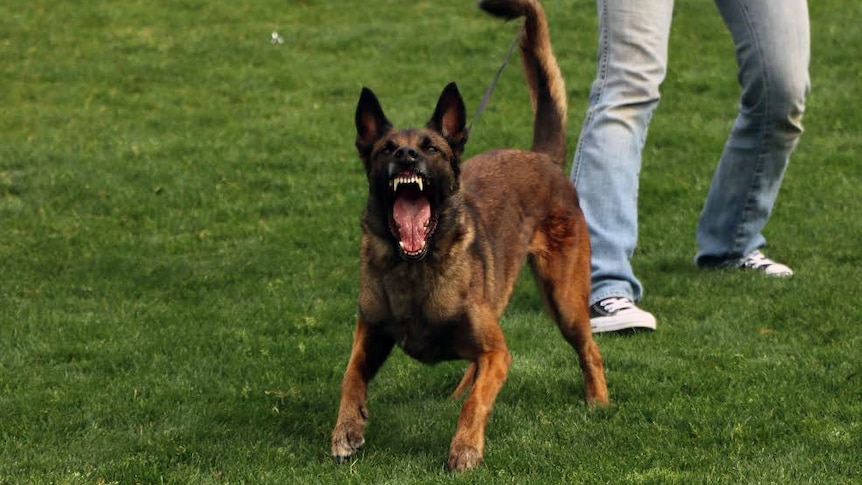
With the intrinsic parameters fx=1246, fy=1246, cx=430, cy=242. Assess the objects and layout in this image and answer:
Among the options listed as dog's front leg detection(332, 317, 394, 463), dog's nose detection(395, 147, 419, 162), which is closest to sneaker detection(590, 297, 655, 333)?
dog's front leg detection(332, 317, 394, 463)

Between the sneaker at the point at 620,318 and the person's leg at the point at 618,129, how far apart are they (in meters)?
0.10

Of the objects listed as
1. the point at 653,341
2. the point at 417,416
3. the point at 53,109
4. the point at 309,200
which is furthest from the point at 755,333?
the point at 53,109

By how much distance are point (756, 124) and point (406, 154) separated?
364 centimetres

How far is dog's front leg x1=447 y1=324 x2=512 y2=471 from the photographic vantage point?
477cm

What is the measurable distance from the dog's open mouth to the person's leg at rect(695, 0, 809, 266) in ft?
10.0

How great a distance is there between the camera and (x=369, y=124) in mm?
5129

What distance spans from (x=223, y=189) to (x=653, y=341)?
505 cm

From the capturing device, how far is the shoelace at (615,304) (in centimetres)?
696

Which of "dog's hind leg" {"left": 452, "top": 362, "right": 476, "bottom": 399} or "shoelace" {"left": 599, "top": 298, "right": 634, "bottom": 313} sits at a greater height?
"dog's hind leg" {"left": 452, "top": 362, "right": 476, "bottom": 399}

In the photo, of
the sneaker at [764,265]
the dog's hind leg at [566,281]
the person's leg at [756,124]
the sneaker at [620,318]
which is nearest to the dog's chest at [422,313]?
the dog's hind leg at [566,281]

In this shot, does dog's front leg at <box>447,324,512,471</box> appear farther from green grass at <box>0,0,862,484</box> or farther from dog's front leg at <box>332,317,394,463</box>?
dog's front leg at <box>332,317,394,463</box>

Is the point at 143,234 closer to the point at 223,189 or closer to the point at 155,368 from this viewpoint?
the point at 223,189

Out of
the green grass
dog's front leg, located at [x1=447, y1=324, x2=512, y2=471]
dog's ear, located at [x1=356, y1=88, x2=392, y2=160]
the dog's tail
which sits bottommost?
the green grass

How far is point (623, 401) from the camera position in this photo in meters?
5.72
